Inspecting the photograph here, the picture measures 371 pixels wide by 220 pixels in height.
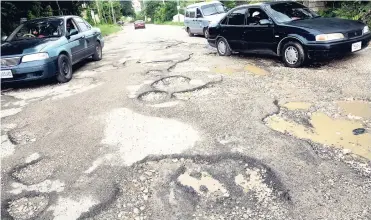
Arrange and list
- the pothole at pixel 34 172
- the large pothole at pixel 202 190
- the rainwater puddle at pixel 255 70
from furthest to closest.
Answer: the rainwater puddle at pixel 255 70, the pothole at pixel 34 172, the large pothole at pixel 202 190

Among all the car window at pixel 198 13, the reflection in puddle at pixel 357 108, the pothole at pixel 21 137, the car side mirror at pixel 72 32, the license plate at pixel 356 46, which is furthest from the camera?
the car window at pixel 198 13

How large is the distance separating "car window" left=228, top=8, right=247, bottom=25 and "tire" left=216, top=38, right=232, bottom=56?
596 millimetres

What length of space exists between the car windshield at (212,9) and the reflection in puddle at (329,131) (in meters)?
10.8

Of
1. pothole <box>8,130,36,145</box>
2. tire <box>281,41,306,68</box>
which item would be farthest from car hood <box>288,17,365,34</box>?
pothole <box>8,130,36,145</box>

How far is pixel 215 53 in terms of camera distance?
9.25 meters

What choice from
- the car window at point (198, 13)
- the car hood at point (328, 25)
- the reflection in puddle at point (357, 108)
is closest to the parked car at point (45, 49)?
the car hood at point (328, 25)

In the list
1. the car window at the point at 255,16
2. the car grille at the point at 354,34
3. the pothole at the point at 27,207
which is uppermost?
the car window at the point at 255,16

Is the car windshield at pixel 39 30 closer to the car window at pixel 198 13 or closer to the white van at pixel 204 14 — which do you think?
the white van at pixel 204 14

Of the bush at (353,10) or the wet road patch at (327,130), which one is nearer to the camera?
the wet road patch at (327,130)

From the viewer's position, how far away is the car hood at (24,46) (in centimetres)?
665

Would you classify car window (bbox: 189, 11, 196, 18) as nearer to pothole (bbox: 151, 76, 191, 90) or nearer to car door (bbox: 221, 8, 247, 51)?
car door (bbox: 221, 8, 247, 51)

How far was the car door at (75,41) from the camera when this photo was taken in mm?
7691

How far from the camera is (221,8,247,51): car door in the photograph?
7562 millimetres

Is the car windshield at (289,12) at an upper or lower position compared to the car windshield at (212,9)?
lower
